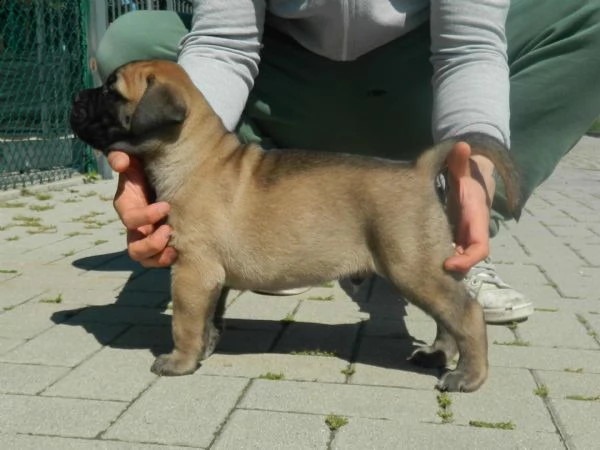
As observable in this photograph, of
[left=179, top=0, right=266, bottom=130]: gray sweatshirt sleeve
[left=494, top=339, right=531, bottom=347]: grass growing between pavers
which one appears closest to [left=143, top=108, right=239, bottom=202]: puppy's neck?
[left=179, top=0, right=266, bottom=130]: gray sweatshirt sleeve

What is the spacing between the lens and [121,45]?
4953 millimetres

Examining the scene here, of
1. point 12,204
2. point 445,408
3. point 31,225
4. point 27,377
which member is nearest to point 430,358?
point 445,408

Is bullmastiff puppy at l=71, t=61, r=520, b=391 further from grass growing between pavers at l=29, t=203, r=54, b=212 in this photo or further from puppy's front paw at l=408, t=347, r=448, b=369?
grass growing between pavers at l=29, t=203, r=54, b=212

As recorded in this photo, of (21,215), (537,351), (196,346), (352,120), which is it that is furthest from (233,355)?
(21,215)

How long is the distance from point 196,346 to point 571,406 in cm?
147

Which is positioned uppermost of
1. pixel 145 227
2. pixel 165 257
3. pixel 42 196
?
pixel 145 227

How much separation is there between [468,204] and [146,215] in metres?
1.28

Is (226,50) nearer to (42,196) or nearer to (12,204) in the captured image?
(12,204)

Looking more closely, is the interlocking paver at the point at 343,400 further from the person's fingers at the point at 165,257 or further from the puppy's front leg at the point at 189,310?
the person's fingers at the point at 165,257

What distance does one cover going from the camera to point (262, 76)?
5008mm

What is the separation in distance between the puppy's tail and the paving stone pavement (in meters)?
0.77

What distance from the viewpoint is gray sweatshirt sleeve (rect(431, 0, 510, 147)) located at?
3754 mm

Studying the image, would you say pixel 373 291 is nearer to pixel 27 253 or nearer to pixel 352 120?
pixel 352 120

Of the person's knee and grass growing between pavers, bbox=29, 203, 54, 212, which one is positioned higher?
the person's knee
